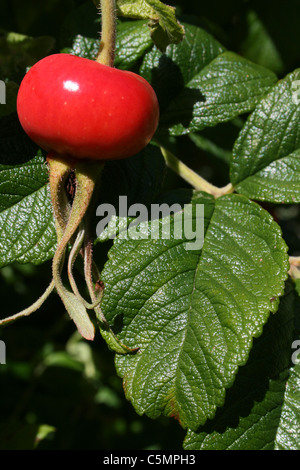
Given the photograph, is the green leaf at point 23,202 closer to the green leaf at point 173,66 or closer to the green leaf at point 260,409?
the green leaf at point 173,66

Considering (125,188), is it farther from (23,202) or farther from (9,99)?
(9,99)

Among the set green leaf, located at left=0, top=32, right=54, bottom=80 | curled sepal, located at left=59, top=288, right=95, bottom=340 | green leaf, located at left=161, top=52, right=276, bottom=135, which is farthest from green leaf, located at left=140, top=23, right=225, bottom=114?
curled sepal, located at left=59, top=288, right=95, bottom=340

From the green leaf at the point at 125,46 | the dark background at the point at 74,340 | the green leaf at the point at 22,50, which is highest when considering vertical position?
the green leaf at the point at 125,46

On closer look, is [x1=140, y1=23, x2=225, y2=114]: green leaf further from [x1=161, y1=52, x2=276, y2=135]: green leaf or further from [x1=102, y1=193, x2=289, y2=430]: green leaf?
[x1=102, y1=193, x2=289, y2=430]: green leaf

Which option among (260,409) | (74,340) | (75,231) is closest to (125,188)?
(75,231)

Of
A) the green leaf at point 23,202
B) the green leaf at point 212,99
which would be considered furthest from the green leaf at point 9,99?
the green leaf at point 212,99
